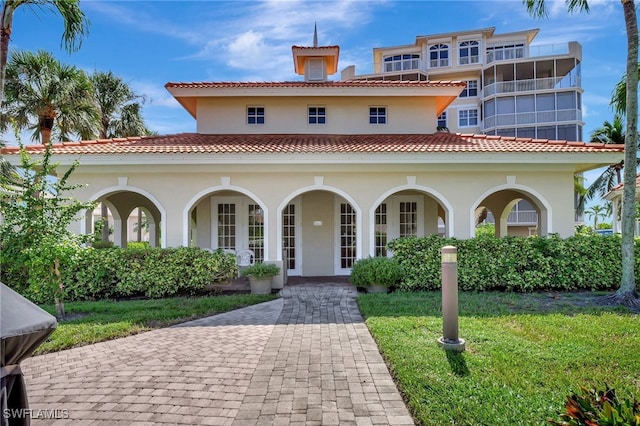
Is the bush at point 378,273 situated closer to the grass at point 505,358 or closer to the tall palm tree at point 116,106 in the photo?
the grass at point 505,358

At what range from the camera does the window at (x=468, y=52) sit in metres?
37.8

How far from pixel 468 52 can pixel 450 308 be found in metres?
40.4

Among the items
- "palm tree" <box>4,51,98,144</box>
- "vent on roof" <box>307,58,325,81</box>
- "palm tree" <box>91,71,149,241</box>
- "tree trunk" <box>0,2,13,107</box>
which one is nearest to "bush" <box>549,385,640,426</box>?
"tree trunk" <box>0,2,13,107</box>

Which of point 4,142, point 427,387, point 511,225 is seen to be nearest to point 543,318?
point 427,387

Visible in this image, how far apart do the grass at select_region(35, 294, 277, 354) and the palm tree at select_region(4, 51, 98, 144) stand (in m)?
11.7

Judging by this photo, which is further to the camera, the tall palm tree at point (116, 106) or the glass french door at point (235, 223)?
the tall palm tree at point (116, 106)

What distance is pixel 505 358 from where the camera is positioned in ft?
15.8

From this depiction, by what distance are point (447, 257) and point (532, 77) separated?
127 feet

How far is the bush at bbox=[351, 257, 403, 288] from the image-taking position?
9562 mm

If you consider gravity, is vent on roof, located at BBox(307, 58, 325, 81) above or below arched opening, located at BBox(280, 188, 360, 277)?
above

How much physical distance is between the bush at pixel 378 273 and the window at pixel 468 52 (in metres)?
35.8

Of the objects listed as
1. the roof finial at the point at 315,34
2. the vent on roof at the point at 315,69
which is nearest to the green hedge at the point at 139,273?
the vent on roof at the point at 315,69

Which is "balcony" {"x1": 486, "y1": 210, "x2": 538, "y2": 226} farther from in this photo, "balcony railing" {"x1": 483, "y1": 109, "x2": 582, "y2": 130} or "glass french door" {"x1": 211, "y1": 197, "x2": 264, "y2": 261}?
"glass french door" {"x1": 211, "y1": 197, "x2": 264, "y2": 261}

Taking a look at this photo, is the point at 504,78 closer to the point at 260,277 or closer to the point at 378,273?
the point at 378,273
